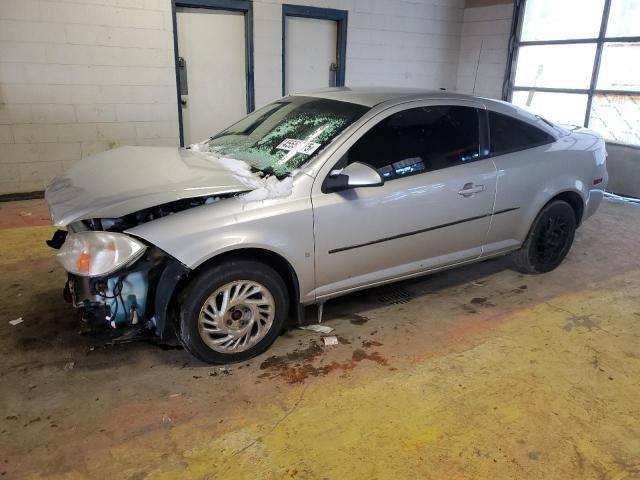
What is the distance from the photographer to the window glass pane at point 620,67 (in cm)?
695

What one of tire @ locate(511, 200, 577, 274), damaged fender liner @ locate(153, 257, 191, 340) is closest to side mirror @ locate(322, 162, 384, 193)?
damaged fender liner @ locate(153, 257, 191, 340)

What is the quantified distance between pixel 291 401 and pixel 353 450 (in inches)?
18.2

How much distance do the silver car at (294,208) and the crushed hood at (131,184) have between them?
1 cm

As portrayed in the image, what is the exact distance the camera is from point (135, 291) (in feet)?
8.70

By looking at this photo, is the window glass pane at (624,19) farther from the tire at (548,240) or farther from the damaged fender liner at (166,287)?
the damaged fender liner at (166,287)

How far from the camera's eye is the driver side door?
9.67ft

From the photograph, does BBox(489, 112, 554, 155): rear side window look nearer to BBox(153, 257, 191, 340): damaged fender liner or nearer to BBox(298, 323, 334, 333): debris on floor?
BBox(298, 323, 334, 333): debris on floor

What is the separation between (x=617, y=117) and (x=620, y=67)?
71 cm

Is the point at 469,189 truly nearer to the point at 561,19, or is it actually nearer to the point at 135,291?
the point at 135,291

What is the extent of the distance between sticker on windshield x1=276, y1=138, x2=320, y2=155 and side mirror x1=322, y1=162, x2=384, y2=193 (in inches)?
9.4

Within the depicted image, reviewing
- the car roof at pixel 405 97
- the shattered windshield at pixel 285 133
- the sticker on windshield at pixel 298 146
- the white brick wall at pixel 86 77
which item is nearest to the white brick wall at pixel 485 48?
the white brick wall at pixel 86 77

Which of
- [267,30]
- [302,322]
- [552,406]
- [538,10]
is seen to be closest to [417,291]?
→ [302,322]

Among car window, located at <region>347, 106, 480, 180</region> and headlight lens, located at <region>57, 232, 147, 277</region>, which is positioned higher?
car window, located at <region>347, 106, 480, 180</region>

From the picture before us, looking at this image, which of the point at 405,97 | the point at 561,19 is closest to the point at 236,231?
the point at 405,97
